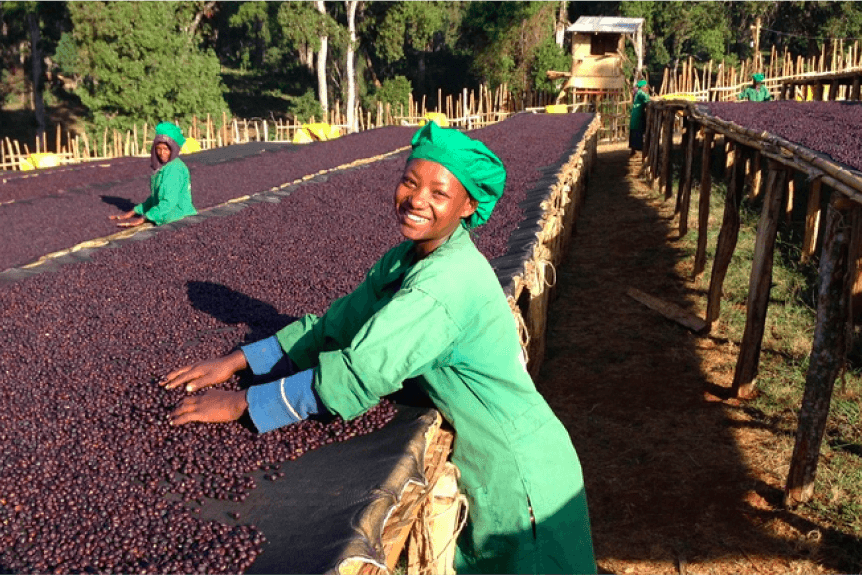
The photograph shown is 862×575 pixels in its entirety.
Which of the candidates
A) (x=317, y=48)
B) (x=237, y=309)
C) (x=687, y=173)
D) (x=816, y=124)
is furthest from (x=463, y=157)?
(x=317, y=48)

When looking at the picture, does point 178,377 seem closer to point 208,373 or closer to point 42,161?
point 208,373

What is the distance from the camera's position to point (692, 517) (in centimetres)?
383

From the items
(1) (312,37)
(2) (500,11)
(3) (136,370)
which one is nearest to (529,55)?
(2) (500,11)

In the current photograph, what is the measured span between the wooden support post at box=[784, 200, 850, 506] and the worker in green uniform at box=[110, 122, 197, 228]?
4482 mm

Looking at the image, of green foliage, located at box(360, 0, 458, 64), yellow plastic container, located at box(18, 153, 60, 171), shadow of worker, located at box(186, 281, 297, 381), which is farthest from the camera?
green foliage, located at box(360, 0, 458, 64)

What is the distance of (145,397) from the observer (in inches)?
80.0

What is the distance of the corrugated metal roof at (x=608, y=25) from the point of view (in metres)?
22.0

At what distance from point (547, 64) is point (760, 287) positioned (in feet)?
66.4

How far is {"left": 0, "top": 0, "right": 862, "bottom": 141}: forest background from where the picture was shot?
2092cm

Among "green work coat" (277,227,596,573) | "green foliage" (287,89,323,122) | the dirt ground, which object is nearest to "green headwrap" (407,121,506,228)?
"green work coat" (277,227,596,573)

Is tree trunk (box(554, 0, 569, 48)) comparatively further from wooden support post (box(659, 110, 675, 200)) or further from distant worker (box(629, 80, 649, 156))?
wooden support post (box(659, 110, 675, 200))

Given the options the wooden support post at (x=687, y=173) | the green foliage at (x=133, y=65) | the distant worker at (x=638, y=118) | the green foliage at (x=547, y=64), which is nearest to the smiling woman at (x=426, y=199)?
the wooden support post at (x=687, y=173)

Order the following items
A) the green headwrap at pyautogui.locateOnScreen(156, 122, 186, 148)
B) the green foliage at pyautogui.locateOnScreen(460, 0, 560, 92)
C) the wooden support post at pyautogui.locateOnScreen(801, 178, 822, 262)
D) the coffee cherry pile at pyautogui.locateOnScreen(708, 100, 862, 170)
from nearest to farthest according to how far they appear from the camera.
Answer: the coffee cherry pile at pyautogui.locateOnScreen(708, 100, 862, 170) → the green headwrap at pyautogui.locateOnScreen(156, 122, 186, 148) → the wooden support post at pyautogui.locateOnScreen(801, 178, 822, 262) → the green foliage at pyautogui.locateOnScreen(460, 0, 560, 92)

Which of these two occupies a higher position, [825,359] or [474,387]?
[474,387]
